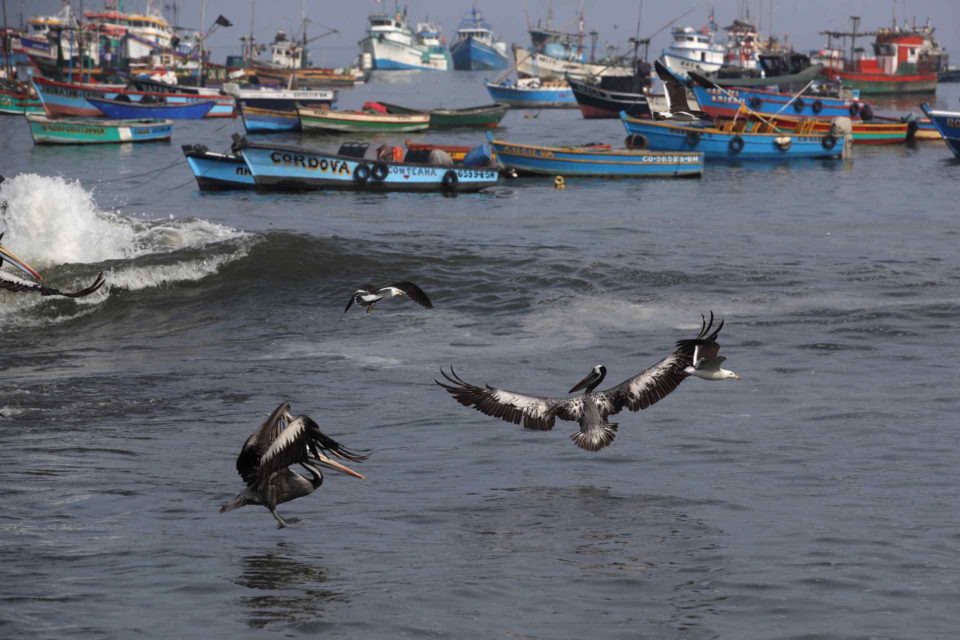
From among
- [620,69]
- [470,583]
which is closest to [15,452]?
[470,583]

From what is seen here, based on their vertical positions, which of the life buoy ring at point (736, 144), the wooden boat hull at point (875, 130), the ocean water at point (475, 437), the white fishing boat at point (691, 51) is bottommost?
the ocean water at point (475, 437)

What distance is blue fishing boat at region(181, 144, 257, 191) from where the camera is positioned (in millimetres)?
40812

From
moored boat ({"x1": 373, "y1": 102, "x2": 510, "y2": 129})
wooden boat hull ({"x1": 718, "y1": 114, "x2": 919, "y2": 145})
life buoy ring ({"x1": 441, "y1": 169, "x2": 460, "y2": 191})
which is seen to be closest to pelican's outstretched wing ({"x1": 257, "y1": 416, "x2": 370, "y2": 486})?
life buoy ring ({"x1": 441, "y1": 169, "x2": 460, "y2": 191})

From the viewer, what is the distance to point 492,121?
7319 cm

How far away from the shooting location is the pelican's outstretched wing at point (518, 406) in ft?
37.5

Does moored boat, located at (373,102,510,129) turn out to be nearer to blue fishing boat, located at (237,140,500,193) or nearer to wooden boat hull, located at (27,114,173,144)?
wooden boat hull, located at (27,114,173,144)

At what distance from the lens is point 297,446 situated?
9.48 meters

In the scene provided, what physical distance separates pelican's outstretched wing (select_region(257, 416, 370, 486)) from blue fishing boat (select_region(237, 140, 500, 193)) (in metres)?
30.8

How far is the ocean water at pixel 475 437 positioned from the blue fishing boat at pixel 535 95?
65.1m

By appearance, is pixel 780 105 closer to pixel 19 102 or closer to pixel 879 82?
pixel 19 102

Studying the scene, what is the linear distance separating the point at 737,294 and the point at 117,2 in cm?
15043

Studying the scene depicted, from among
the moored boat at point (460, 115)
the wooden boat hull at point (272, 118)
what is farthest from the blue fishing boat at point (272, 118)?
the moored boat at point (460, 115)

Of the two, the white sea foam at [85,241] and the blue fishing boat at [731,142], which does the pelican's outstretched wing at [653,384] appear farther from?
the blue fishing boat at [731,142]

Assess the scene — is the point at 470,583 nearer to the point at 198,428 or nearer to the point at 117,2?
the point at 198,428
